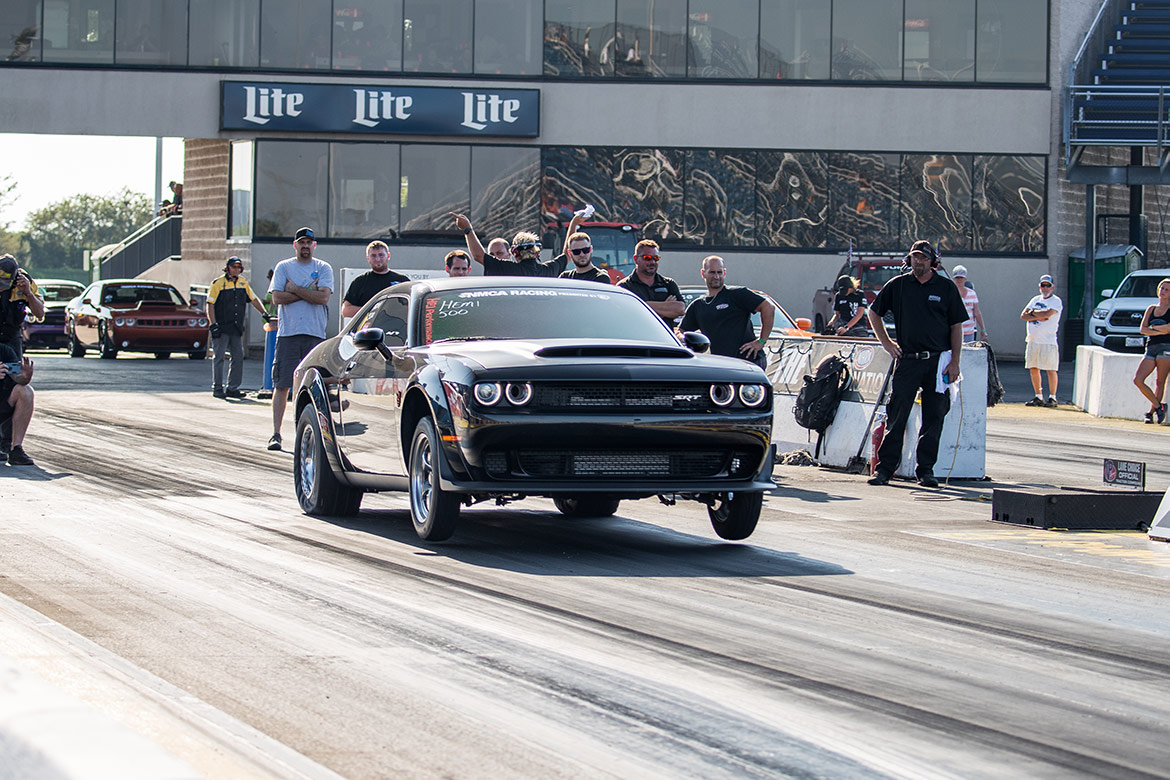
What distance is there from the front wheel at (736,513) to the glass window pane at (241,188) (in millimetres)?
28162

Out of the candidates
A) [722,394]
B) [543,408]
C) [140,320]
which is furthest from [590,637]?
[140,320]

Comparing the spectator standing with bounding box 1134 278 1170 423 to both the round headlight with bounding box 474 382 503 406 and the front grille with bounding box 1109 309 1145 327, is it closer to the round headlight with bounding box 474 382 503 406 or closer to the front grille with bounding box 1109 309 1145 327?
the front grille with bounding box 1109 309 1145 327

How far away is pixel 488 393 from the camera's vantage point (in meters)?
8.64

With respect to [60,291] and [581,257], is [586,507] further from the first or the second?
[60,291]

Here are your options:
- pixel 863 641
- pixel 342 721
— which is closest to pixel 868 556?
pixel 863 641

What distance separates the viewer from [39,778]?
3855 millimetres

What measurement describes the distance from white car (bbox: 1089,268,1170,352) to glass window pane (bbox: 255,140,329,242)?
16.1 meters

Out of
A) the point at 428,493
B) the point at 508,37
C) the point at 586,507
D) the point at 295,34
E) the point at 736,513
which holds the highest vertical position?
the point at 508,37

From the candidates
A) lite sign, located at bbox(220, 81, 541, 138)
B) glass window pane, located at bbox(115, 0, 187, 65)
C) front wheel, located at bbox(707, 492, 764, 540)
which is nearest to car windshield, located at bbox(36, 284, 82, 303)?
glass window pane, located at bbox(115, 0, 187, 65)

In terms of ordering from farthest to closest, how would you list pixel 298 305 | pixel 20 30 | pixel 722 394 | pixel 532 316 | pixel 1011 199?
pixel 1011 199
pixel 20 30
pixel 298 305
pixel 532 316
pixel 722 394

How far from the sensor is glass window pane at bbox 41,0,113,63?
119 feet

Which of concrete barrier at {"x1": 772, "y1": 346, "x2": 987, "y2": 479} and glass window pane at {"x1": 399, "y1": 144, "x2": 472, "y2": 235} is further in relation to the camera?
glass window pane at {"x1": 399, "y1": 144, "x2": 472, "y2": 235}

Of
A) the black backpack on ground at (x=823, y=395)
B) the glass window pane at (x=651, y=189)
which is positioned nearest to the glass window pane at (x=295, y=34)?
the glass window pane at (x=651, y=189)

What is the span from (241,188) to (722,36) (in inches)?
436
